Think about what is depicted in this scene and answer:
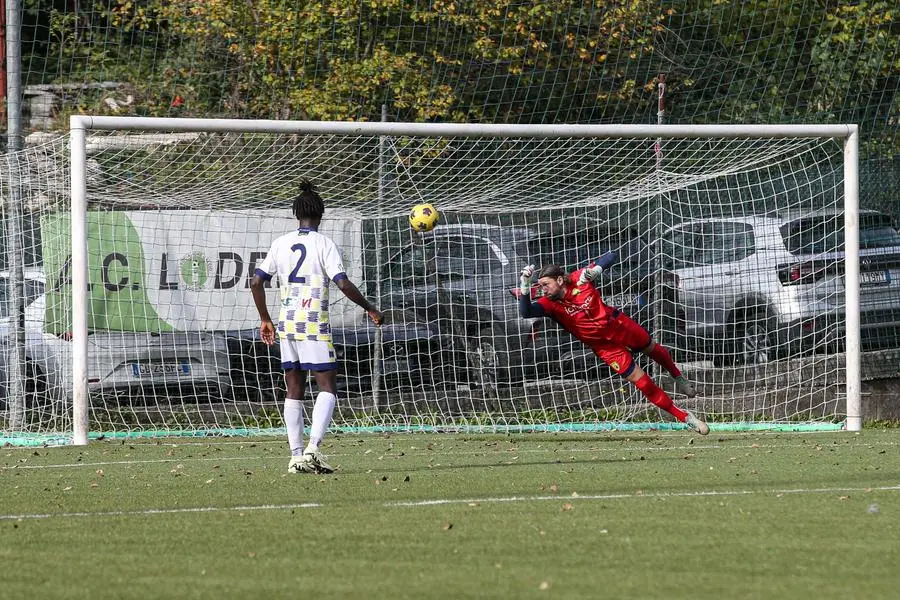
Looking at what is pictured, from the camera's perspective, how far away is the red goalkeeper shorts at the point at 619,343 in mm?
11125

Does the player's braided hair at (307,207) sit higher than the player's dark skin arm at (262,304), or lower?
higher

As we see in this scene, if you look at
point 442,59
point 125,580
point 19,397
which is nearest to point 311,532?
point 125,580

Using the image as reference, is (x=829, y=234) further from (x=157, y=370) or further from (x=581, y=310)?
(x=157, y=370)

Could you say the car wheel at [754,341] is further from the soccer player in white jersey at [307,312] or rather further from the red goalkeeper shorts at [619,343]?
the soccer player in white jersey at [307,312]

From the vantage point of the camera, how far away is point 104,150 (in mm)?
13086

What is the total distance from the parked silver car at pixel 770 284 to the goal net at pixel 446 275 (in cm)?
2

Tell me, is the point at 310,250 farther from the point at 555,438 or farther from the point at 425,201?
the point at 425,201

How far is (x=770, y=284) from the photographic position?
1343cm

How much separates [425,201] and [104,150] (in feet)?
10.5

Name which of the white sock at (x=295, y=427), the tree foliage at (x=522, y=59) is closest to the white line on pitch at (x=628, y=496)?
the white sock at (x=295, y=427)

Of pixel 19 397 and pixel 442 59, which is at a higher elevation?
pixel 442 59

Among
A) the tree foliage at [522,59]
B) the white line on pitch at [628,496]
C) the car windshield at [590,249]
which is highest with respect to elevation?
the tree foliage at [522,59]

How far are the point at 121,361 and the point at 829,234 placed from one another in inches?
274

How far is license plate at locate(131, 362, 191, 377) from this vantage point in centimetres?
1273
